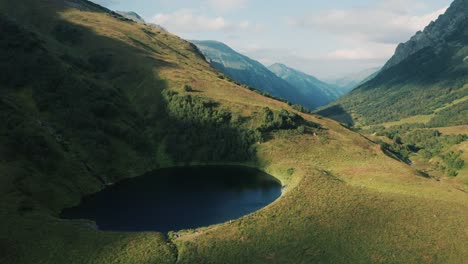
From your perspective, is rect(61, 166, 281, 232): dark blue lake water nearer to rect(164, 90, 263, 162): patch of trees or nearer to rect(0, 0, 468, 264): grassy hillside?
rect(0, 0, 468, 264): grassy hillside

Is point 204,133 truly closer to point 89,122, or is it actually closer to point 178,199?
point 89,122

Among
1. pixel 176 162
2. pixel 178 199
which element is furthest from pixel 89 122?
pixel 178 199

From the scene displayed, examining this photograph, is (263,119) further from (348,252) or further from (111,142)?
(348,252)

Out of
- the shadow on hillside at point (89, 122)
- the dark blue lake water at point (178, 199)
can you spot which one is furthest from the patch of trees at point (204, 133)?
the dark blue lake water at point (178, 199)

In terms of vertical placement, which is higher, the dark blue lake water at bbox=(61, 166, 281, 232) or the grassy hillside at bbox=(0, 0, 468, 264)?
the grassy hillside at bbox=(0, 0, 468, 264)

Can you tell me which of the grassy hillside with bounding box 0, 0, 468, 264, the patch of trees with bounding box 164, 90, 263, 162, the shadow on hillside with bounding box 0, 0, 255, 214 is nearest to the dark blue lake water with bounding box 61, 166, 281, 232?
the grassy hillside with bounding box 0, 0, 468, 264

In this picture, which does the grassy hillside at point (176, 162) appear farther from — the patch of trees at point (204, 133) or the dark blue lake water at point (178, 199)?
the dark blue lake water at point (178, 199)

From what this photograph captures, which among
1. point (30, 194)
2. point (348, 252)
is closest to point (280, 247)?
point (348, 252)
